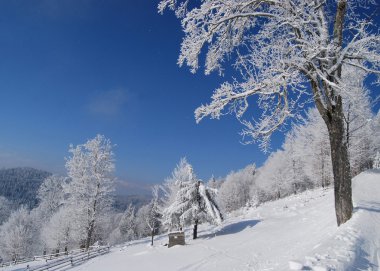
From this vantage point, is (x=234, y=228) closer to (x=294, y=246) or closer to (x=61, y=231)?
(x=294, y=246)

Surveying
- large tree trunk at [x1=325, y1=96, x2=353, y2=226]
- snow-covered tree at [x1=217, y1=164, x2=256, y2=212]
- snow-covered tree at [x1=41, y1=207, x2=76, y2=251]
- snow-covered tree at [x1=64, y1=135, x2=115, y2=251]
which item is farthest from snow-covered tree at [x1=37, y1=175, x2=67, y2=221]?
large tree trunk at [x1=325, y1=96, x2=353, y2=226]

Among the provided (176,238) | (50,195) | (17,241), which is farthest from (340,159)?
(17,241)

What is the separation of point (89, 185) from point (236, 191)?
69.7 m

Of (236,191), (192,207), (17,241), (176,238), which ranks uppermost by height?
(236,191)

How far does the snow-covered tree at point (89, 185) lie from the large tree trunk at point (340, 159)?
27130 mm

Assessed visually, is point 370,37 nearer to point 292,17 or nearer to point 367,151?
point 292,17

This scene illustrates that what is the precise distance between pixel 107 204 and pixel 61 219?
511 inches

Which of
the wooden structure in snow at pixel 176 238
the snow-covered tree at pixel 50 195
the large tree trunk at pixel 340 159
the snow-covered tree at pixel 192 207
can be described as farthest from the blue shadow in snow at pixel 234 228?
the snow-covered tree at pixel 50 195

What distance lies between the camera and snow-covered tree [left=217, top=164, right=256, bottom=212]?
308 ft

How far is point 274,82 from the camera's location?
7422mm

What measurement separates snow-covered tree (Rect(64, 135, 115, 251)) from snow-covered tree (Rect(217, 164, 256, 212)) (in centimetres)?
5998

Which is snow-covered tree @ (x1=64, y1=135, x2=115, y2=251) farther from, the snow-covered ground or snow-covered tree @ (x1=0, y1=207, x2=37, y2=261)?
snow-covered tree @ (x1=0, y1=207, x2=37, y2=261)

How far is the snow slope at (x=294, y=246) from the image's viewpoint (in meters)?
6.32

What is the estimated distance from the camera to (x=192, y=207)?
27922mm
